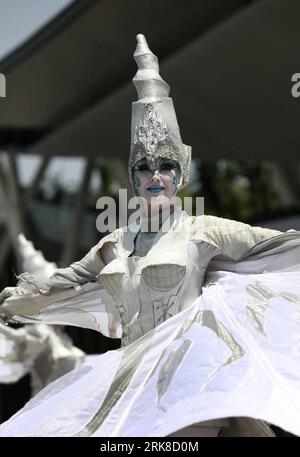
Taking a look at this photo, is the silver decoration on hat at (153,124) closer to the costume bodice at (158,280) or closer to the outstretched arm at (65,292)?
the costume bodice at (158,280)

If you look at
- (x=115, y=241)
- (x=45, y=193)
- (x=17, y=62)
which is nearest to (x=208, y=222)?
(x=115, y=241)

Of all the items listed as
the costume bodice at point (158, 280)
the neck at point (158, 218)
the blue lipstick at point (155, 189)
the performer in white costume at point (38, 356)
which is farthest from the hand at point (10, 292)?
the performer in white costume at point (38, 356)

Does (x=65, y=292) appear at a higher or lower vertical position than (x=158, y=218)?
lower

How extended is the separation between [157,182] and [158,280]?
16.4 inches

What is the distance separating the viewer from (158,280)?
209 inches

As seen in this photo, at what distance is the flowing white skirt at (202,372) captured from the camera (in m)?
4.63

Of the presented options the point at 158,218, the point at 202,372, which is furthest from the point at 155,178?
the point at 202,372

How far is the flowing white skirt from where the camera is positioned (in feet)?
15.2

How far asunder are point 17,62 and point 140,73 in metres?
11.2

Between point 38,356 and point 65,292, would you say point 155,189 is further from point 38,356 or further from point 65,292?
point 38,356

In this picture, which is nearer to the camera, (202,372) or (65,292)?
(202,372)

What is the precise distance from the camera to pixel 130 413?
4.84 meters

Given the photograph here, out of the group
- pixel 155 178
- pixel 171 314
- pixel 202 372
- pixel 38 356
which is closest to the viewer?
pixel 202 372
